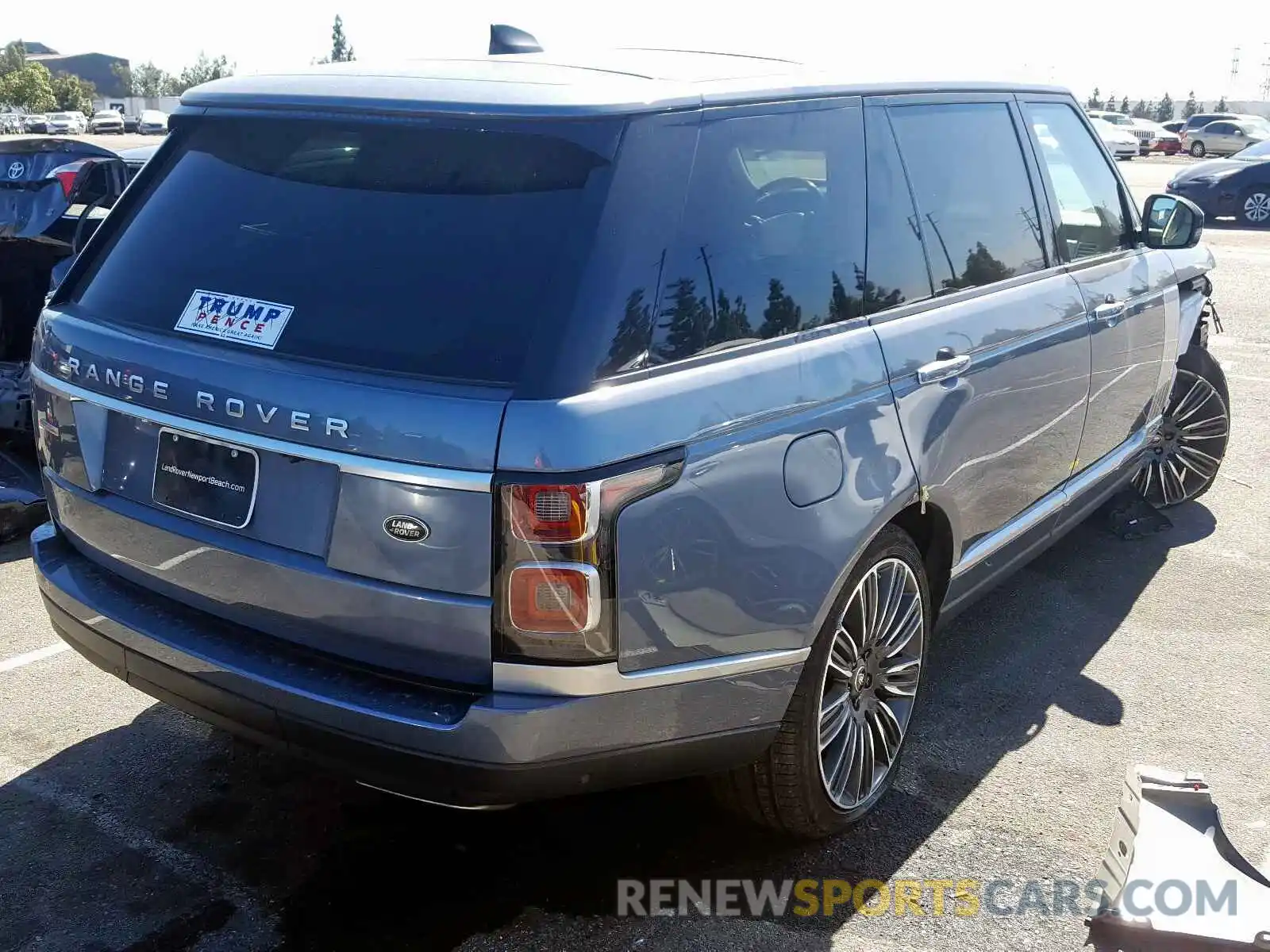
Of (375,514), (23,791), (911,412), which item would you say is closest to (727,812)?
(911,412)

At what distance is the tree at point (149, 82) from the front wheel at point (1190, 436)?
147750 mm

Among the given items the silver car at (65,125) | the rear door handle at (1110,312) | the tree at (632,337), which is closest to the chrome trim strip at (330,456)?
the tree at (632,337)

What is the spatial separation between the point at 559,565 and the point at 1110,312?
288 centimetres

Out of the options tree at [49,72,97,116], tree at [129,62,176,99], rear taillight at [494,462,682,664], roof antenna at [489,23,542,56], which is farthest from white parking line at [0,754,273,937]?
tree at [129,62,176,99]

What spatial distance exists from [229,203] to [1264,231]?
67.5 feet

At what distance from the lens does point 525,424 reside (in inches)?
92.3

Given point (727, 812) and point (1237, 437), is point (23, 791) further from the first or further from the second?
point (1237, 437)

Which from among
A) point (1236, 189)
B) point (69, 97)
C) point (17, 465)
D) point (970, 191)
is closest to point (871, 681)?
point (970, 191)

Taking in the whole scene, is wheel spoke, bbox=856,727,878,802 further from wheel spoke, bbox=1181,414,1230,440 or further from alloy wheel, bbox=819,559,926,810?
wheel spoke, bbox=1181,414,1230,440

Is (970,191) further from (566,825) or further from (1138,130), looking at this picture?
(1138,130)

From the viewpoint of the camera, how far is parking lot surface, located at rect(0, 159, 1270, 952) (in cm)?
293

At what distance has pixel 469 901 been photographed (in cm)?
300

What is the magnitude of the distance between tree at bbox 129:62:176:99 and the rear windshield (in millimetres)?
148979

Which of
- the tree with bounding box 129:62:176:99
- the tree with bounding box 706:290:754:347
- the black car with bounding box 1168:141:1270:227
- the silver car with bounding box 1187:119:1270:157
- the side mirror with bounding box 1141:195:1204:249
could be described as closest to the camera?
the tree with bounding box 706:290:754:347
